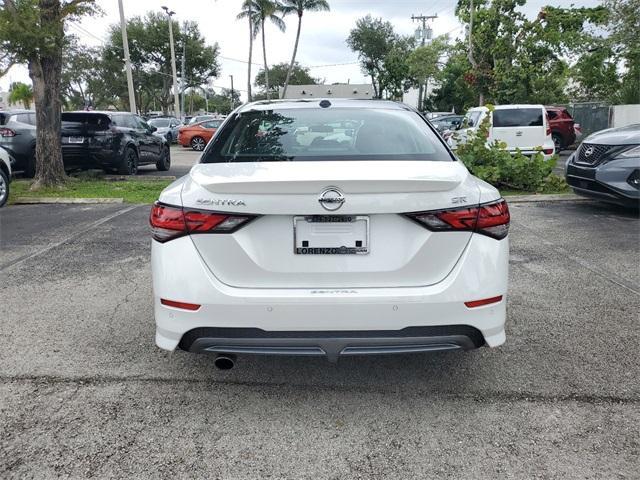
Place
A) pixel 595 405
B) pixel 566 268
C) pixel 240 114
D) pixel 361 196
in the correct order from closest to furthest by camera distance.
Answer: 1. pixel 361 196
2. pixel 595 405
3. pixel 240 114
4. pixel 566 268

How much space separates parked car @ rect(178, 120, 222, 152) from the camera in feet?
78.2

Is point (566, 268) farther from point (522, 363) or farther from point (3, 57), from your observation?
point (3, 57)

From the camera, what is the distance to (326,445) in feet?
8.75

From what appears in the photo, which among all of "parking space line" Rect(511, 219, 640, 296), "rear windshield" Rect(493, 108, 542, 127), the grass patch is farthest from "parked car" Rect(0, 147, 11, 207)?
"rear windshield" Rect(493, 108, 542, 127)

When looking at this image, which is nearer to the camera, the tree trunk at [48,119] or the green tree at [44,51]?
the green tree at [44,51]

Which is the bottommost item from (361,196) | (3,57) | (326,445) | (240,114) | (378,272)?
(326,445)

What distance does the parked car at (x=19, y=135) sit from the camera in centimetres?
1187

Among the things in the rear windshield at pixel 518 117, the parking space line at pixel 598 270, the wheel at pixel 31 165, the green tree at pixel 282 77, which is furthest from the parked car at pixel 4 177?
the green tree at pixel 282 77

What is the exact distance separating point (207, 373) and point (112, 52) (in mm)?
51750

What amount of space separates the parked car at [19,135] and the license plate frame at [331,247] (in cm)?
1133

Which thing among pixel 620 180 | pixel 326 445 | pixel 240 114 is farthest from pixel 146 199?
pixel 326 445

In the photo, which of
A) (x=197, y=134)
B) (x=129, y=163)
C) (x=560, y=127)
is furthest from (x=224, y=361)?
(x=197, y=134)

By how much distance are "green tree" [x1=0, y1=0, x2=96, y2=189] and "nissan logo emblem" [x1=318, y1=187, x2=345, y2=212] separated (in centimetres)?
908

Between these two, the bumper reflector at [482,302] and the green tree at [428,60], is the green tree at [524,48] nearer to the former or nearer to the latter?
the green tree at [428,60]
